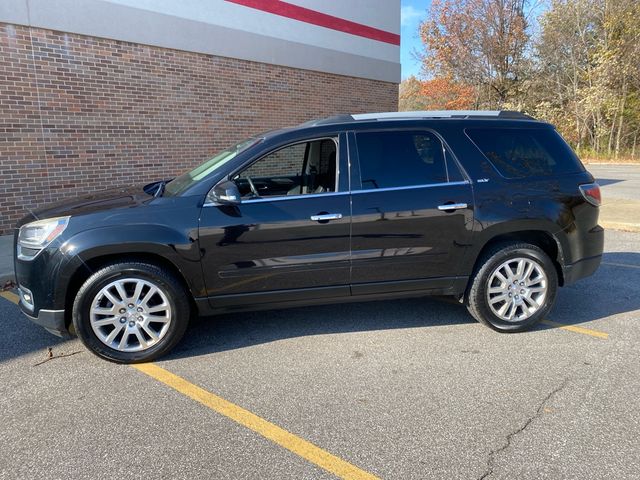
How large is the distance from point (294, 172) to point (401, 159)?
46.9 inches

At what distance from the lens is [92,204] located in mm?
3873

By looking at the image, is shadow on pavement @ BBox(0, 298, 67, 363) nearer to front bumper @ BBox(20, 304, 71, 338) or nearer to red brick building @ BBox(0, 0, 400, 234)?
front bumper @ BBox(20, 304, 71, 338)

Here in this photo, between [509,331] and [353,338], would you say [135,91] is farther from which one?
[509,331]

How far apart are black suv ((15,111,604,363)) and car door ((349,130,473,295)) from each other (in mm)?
11

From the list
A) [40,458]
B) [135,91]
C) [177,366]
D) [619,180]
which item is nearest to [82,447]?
[40,458]

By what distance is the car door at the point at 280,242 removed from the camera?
145 inches

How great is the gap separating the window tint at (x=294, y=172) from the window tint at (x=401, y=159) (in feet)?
0.90

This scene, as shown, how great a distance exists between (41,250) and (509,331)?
3807 mm

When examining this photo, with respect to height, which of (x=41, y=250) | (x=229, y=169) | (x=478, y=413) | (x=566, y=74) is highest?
(x=566, y=74)

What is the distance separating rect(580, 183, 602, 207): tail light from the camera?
427 cm

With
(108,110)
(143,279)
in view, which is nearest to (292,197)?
(143,279)

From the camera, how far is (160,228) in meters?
3.60

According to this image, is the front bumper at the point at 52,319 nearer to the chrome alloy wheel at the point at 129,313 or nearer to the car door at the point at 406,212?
the chrome alloy wheel at the point at 129,313

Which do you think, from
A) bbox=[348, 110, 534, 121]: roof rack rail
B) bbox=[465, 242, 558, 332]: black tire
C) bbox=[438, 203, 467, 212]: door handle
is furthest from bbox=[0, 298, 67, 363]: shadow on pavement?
bbox=[465, 242, 558, 332]: black tire
